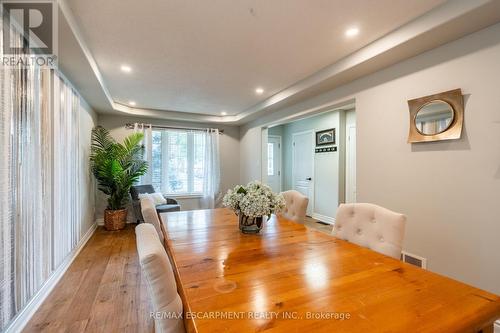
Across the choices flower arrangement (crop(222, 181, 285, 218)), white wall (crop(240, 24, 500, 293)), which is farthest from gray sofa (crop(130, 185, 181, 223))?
white wall (crop(240, 24, 500, 293))

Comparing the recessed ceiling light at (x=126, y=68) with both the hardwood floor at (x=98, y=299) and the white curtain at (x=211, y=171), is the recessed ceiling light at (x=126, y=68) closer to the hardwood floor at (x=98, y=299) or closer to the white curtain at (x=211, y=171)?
the hardwood floor at (x=98, y=299)

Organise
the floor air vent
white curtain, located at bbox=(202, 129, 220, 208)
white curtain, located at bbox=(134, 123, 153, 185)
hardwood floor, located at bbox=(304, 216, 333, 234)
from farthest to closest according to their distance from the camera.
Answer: white curtain, located at bbox=(202, 129, 220, 208), white curtain, located at bbox=(134, 123, 153, 185), hardwood floor, located at bbox=(304, 216, 333, 234), the floor air vent

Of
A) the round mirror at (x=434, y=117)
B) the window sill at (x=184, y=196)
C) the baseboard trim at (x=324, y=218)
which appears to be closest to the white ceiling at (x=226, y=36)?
the round mirror at (x=434, y=117)

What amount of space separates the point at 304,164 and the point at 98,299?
451cm

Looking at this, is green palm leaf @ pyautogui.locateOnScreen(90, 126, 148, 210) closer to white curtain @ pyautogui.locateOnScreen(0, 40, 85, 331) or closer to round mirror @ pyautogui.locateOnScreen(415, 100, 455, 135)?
white curtain @ pyautogui.locateOnScreen(0, 40, 85, 331)

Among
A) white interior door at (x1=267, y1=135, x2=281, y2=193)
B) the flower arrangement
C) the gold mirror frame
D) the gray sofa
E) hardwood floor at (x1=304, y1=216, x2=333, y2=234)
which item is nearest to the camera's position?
the flower arrangement

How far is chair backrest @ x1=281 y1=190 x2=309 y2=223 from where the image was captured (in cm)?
211

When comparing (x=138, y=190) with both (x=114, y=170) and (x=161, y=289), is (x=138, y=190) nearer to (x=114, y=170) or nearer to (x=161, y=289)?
(x=114, y=170)

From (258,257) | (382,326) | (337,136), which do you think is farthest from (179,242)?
(337,136)

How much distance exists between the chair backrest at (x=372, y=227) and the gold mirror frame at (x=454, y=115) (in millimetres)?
1090

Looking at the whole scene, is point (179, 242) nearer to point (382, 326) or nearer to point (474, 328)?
point (382, 326)

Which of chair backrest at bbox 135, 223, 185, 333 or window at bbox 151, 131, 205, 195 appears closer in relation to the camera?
chair backrest at bbox 135, 223, 185, 333

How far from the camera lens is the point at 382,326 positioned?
697 mm

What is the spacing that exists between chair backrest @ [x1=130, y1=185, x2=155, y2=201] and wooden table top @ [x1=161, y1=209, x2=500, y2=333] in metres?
3.52
